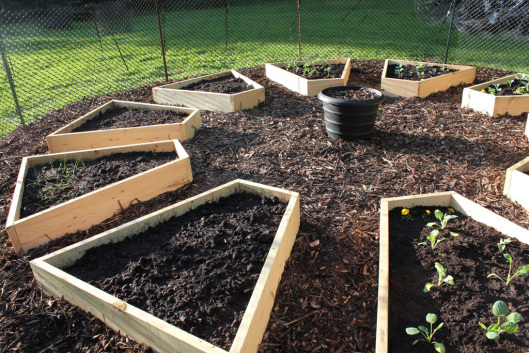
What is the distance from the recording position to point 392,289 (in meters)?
2.38

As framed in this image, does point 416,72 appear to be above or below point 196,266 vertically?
above

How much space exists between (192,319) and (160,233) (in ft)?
2.89

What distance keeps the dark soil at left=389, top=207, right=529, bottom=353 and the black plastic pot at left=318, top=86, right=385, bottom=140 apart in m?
1.68

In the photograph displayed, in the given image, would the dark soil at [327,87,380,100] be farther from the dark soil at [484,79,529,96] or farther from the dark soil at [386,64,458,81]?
the dark soil at [484,79,529,96]

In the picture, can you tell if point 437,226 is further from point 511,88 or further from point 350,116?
point 511,88

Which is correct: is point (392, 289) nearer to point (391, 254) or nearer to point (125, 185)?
point (391, 254)

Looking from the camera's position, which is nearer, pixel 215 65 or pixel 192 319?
pixel 192 319

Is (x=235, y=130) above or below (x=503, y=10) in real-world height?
below

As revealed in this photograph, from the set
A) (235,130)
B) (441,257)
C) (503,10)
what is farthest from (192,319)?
(503,10)

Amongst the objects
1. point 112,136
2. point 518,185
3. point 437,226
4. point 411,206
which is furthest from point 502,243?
point 112,136

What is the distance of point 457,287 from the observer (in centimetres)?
230

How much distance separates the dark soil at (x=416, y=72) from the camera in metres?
6.18

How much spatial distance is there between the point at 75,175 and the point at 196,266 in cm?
180

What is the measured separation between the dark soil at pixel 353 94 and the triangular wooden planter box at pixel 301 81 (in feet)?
4.18
